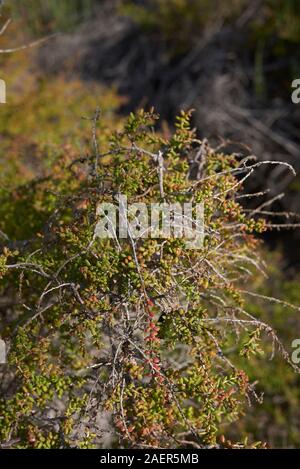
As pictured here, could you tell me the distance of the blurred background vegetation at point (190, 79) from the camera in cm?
662

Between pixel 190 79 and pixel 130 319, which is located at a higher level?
pixel 190 79

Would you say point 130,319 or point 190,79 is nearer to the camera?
point 130,319

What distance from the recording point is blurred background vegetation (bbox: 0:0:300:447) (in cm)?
662

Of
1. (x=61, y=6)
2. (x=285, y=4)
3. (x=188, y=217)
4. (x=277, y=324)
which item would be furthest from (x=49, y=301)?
(x=61, y=6)

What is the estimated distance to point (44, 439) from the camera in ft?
9.16

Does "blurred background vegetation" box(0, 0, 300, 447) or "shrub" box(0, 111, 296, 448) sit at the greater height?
"blurred background vegetation" box(0, 0, 300, 447)

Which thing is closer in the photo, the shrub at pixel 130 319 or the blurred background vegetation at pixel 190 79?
the shrub at pixel 130 319

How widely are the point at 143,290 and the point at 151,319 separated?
12 centimetres

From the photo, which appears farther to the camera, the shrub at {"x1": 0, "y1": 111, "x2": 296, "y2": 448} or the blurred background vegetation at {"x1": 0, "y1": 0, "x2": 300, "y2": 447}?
the blurred background vegetation at {"x1": 0, "y1": 0, "x2": 300, "y2": 447}

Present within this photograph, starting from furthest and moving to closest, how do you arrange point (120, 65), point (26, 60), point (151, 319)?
point (120, 65) < point (26, 60) < point (151, 319)

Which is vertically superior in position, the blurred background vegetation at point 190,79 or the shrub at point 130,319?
the blurred background vegetation at point 190,79

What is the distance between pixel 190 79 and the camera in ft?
25.8

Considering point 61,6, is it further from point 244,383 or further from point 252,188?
point 244,383
